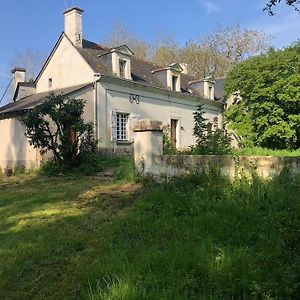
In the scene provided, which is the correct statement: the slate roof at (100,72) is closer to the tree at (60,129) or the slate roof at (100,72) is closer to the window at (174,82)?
the window at (174,82)

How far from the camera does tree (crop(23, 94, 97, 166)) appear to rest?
→ 43.4 ft

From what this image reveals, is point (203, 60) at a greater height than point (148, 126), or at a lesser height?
greater

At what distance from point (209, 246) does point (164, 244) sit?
606 millimetres

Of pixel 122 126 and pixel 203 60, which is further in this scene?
pixel 203 60

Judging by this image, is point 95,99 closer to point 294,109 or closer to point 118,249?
point 294,109

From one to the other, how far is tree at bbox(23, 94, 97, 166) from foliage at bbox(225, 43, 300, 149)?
39.8 ft

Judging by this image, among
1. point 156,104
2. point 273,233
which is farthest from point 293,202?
point 156,104

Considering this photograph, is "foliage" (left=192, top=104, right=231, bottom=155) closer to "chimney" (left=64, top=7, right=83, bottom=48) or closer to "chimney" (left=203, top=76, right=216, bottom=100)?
"chimney" (left=64, top=7, right=83, bottom=48)

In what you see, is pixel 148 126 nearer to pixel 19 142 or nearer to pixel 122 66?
pixel 19 142

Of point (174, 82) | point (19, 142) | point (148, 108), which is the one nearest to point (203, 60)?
point (174, 82)

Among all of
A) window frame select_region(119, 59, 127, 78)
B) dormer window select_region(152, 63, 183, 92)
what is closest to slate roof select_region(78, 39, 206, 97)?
dormer window select_region(152, 63, 183, 92)

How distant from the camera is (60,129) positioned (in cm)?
1348

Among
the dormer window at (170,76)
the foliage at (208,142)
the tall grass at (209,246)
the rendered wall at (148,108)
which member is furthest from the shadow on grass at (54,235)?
the dormer window at (170,76)

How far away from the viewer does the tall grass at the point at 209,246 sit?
3.64m
